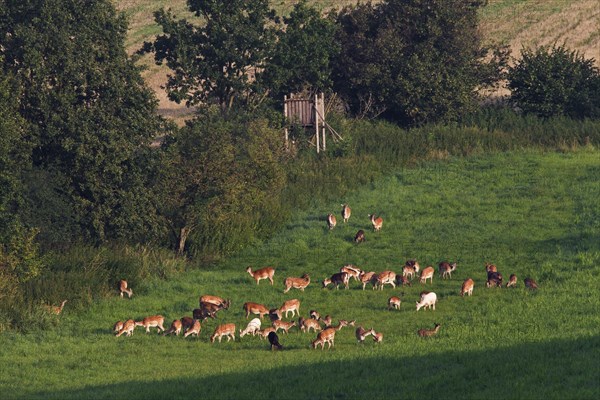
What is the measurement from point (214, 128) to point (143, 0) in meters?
80.4

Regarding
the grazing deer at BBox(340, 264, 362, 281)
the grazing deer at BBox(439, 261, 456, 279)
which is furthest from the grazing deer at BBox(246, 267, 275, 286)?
the grazing deer at BBox(439, 261, 456, 279)

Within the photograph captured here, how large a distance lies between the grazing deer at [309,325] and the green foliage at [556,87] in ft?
146

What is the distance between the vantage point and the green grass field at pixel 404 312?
1300 inches

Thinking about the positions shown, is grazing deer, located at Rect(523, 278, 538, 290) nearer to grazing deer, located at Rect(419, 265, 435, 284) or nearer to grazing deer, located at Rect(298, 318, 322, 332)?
grazing deer, located at Rect(419, 265, 435, 284)

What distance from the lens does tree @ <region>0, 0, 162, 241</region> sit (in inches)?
2157

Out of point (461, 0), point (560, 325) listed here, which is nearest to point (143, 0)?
point (461, 0)

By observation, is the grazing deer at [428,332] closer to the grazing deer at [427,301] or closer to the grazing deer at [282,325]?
the grazing deer at [282,325]

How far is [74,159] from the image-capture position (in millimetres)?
54969

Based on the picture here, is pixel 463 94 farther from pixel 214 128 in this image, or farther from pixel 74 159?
pixel 74 159

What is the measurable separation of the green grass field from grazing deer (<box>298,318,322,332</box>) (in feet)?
1.63

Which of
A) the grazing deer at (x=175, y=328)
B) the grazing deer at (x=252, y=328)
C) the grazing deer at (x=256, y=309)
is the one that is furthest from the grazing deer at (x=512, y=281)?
the grazing deer at (x=175, y=328)

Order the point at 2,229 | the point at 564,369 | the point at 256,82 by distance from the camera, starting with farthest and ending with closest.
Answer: the point at 256,82
the point at 2,229
the point at 564,369

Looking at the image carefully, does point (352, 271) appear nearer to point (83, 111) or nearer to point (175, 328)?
point (175, 328)

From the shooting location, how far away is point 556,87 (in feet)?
277
